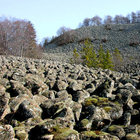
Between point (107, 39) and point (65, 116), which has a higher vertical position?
point (107, 39)

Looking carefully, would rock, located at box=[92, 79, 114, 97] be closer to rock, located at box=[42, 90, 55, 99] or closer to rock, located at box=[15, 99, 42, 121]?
rock, located at box=[42, 90, 55, 99]

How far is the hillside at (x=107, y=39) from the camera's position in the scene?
50.3 meters

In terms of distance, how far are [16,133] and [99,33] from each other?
205 feet

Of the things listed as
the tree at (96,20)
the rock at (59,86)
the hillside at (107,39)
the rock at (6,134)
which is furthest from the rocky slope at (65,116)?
the tree at (96,20)

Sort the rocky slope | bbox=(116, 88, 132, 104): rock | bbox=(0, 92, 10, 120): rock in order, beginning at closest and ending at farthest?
1. the rocky slope
2. bbox=(0, 92, 10, 120): rock
3. bbox=(116, 88, 132, 104): rock

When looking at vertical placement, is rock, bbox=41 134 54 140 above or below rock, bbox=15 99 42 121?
below

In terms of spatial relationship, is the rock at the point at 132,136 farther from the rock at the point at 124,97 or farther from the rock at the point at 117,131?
the rock at the point at 124,97

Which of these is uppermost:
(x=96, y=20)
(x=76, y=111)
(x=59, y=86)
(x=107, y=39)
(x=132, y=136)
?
(x=96, y=20)

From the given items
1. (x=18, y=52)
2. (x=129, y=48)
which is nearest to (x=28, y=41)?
(x=18, y=52)

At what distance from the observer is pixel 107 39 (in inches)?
2237

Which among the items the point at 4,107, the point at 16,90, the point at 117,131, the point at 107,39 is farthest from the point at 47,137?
the point at 107,39

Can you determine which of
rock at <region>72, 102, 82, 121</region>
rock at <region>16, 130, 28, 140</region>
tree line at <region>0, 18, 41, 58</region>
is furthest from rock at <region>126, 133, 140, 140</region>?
tree line at <region>0, 18, 41, 58</region>

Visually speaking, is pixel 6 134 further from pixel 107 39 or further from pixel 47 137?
pixel 107 39

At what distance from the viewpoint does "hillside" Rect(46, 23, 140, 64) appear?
50256 mm
